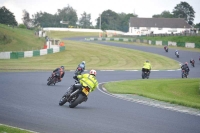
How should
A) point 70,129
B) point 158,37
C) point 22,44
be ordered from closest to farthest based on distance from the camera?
1. point 70,129
2. point 22,44
3. point 158,37

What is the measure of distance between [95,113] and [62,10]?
18270 cm

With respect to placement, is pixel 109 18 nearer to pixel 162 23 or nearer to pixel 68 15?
pixel 68 15

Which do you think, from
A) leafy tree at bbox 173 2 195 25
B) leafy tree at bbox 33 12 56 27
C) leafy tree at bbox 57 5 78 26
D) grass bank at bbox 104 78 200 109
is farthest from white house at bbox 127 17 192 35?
grass bank at bbox 104 78 200 109

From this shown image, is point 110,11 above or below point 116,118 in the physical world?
above

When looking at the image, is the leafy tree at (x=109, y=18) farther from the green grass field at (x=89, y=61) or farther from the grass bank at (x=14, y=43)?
the green grass field at (x=89, y=61)

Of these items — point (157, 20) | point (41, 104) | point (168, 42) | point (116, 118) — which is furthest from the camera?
point (157, 20)

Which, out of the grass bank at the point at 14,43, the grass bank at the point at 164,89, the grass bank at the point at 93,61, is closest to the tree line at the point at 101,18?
the grass bank at the point at 14,43

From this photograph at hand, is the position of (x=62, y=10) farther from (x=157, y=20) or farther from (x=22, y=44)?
(x=22, y=44)

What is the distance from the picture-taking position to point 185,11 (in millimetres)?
164875

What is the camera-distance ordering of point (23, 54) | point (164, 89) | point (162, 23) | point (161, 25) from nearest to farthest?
point (164, 89)
point (23, 54)
point (161, 25)
point (162, 23)

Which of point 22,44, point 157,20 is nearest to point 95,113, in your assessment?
point 22,44

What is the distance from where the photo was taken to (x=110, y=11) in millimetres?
187125

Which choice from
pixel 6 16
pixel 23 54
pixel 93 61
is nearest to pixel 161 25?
pixel 6 16

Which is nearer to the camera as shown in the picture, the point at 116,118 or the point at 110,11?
the point at 116,118
